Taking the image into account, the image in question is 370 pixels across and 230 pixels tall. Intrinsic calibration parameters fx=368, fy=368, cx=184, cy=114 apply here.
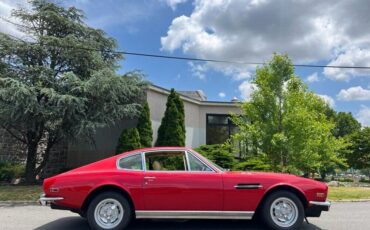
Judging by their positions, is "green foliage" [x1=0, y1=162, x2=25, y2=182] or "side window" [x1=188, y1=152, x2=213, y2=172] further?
"green foliage" [x1=0, y1=162, x2=25, y2=182]

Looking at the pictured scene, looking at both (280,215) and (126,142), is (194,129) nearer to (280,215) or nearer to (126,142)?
(126,142)

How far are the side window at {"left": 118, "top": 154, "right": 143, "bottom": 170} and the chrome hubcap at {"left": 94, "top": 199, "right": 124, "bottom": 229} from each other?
637 mm

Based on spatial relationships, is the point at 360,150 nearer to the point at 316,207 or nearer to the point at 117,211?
the point at 316,207

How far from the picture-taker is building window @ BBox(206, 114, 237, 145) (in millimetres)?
19875

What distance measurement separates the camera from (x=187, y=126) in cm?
1884

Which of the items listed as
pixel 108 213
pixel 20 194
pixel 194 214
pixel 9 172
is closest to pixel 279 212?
pixel 194 214

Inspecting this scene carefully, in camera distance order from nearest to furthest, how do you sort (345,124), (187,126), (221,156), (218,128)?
1. (221,156)
2. (187,126)
3. (218,128)
4. (345,124)

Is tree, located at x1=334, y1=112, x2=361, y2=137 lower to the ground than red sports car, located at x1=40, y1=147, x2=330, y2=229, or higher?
higher

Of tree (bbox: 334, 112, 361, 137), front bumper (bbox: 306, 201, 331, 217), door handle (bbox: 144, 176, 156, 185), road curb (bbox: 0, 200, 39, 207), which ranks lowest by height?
road curb (bbox: 0, 200, 39, 207)

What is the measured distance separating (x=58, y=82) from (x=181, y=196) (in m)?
9.81

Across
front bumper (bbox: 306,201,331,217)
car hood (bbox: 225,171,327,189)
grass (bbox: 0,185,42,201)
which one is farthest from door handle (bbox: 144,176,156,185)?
grass (bbox: 0,185,42,201)

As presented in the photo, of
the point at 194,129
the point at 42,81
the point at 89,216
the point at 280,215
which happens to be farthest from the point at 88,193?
the point at 194,129

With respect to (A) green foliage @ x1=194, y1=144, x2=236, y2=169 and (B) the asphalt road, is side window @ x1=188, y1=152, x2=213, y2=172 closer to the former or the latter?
(B) the asphalt road

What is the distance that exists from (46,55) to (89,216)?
10.5 metres
